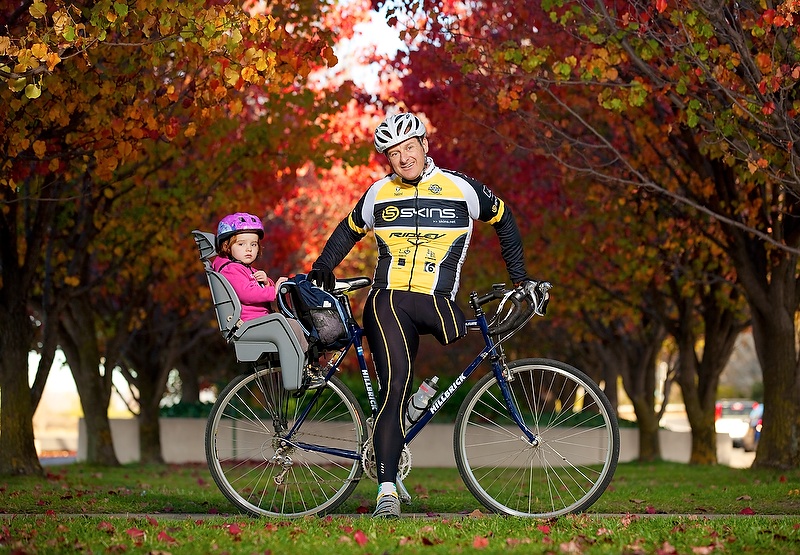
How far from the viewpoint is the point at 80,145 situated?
11109 mm

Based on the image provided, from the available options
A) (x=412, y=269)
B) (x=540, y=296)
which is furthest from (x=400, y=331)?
(x=540, y=296)

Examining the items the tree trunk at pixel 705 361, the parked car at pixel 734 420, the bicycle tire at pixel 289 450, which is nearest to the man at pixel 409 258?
the bicycle tire at pixel 289 450

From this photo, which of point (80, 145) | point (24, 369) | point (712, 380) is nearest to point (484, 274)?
point (712, 380)

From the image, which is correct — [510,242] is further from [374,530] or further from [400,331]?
[374,530]

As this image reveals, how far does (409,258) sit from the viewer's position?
687cm

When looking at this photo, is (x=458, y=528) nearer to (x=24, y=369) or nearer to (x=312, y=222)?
(x=24, y=369)

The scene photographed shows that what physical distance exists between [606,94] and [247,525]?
661 centimetres

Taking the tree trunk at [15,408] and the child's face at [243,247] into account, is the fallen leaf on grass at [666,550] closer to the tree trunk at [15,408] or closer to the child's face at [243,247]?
the child's face at [243,247]

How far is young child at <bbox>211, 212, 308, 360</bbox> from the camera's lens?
23.4 ft

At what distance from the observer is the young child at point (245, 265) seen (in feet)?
23.4

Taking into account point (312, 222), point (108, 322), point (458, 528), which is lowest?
point (458, 528)

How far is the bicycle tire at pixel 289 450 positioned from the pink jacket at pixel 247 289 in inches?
15.0

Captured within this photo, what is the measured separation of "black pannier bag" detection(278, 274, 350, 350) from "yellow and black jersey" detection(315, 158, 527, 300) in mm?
219

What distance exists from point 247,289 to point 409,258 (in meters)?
1.03
